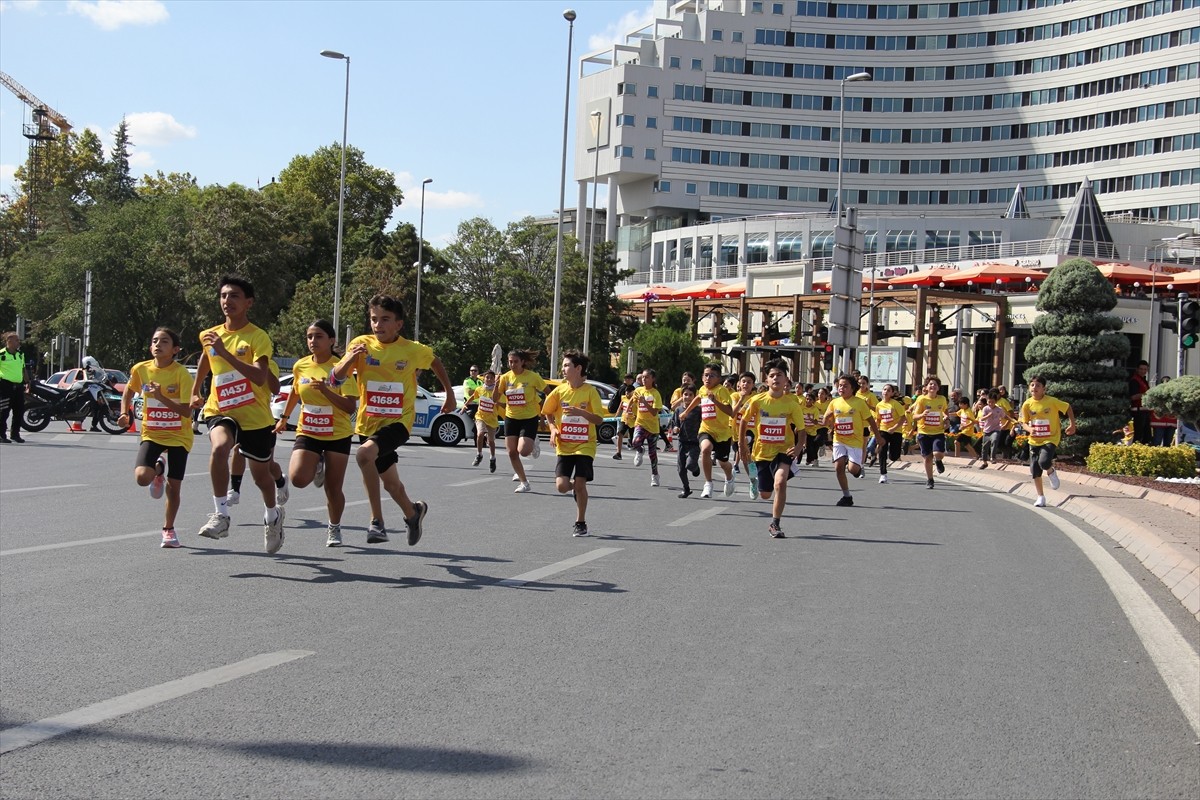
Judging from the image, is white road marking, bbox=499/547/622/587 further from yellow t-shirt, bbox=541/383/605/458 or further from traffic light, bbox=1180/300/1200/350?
traffic light, bbox=1180/300/1200/350

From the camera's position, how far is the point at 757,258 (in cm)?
9794

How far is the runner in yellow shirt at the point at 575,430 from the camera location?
1251 cm

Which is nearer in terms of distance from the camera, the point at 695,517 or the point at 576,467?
the point at 576,467

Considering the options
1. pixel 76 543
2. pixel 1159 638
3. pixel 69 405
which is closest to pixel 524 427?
pixel 76 543

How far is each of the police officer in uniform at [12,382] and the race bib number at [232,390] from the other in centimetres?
1490

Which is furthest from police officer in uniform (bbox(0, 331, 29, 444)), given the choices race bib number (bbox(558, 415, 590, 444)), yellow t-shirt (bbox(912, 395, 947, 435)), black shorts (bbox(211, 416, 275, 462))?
yellow t-shirt (bbox(912, 395, 947, 435))

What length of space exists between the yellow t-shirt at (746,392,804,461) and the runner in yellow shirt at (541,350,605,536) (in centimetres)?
176

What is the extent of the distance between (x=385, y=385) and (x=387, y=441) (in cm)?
43

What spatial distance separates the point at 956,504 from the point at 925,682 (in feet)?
42.6

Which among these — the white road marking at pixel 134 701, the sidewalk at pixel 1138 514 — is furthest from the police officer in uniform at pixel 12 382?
the white road marking at pixel 134 701

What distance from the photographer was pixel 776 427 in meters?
13.4

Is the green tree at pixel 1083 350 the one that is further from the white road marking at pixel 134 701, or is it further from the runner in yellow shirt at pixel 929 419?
the white road marking at pixel 134 701

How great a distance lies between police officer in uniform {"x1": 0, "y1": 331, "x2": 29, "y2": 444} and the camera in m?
23.1

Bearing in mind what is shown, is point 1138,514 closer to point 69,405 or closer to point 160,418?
point 160,418
